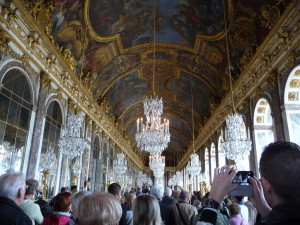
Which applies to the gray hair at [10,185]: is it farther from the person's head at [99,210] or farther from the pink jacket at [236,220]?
the pink jacket at [236,220]

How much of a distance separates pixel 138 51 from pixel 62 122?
712cm

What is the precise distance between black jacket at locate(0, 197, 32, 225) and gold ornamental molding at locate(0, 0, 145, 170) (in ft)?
19.5

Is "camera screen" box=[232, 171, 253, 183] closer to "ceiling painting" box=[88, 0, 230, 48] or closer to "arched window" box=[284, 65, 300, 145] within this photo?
"arched window" box=[284, 65, 300, 145]

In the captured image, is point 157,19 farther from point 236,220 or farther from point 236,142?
point 236,220

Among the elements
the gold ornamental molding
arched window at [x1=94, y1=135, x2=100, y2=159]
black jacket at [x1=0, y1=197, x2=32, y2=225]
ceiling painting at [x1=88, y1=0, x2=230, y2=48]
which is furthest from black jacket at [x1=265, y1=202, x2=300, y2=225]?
arched window at [x1=94, y1=135, x2=100, y2=159]

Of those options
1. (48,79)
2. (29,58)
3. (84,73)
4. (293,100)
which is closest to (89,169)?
(84,73)

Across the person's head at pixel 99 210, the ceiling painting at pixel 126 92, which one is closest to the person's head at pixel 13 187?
the person's head at pixel 99 210

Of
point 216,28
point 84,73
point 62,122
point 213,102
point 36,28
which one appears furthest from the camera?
point 213,102

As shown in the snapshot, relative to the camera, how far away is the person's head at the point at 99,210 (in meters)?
1.68

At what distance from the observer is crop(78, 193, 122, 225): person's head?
5.51ft

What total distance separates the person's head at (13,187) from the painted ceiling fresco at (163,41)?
8.61m

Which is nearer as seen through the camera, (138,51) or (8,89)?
(8,89)

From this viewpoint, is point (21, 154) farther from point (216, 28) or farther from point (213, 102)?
point (213, 102)

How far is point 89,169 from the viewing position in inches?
587
